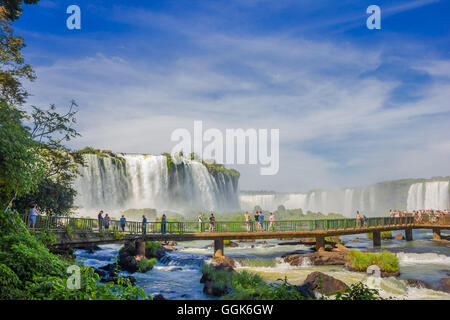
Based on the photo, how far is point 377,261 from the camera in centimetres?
1897

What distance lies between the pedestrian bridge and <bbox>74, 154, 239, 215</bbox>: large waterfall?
10.2 meters

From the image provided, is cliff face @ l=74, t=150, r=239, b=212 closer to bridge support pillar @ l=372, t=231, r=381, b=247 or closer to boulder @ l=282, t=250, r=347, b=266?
boulder @ l=282, t=250, r=347, b=266

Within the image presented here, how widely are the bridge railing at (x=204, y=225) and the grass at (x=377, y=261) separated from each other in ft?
18.4

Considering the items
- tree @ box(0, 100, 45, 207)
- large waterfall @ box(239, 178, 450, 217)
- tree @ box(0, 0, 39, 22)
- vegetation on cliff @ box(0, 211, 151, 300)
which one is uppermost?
tree @ box(0, 0, 39, 22)

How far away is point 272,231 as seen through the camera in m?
24.5

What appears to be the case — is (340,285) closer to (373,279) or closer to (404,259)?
(373,279)

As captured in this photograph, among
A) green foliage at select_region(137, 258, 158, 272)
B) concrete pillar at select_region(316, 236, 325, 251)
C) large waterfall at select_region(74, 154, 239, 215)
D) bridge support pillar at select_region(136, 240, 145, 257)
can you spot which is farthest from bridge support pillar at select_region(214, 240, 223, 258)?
large waterfall at select_region(74, 154, 239, 215)

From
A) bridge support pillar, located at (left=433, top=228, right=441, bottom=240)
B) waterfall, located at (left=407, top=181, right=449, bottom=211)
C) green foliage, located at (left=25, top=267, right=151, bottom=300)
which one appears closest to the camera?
green foliage, located at (left=25, top=267, right=151, bottom=300)

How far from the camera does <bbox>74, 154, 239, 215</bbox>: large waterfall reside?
46250 mm

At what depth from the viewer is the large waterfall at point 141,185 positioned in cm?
4625

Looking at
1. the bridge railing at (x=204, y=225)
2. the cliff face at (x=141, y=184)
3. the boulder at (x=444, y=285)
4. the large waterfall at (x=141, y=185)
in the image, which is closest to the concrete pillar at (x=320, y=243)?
the bridge railing at (x=204, y=225)

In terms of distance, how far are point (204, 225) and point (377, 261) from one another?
40.9 feet

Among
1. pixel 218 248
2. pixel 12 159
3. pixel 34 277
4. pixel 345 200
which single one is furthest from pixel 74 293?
pixel 345 200

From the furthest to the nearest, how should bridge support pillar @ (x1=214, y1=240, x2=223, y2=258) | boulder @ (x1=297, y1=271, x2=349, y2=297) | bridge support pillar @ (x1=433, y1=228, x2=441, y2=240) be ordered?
bridge support pillar @ (x1=433, y1=228, x2=441, y2=240) → bridge support pillar @ (x1=214, y1=240, x2=223, y2=258) → boulder @ (x1=297, y1=271, x2=349, y2=297)
